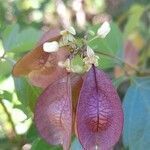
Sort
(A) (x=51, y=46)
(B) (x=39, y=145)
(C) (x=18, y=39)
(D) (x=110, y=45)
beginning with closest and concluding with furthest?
1. (A) (x=51, y=46)
2. (B) (x=39, y=145)
3. (C) (x=18, y=39)
4. (D) (x=110, y=45)

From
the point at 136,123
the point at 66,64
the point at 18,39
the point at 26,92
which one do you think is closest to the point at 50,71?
the point at 66,64

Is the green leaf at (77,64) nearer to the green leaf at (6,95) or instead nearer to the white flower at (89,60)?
the white flower at (89,60)

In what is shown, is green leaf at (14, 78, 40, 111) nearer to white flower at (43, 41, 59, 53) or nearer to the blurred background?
the blurred background

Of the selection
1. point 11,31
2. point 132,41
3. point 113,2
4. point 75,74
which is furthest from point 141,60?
point 75,74

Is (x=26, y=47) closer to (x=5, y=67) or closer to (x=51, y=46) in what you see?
(x=5, y=67)

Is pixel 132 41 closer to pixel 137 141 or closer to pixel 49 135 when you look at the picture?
pixel 137 141

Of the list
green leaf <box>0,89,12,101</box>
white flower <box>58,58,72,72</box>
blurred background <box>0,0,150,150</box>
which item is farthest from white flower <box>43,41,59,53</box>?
green leaf <box>0,89,12,101</box>
